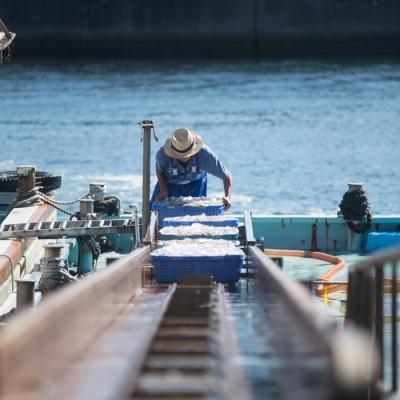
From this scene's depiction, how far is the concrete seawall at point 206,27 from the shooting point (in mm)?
70938

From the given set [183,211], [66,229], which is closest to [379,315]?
[183,211]

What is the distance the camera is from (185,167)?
557 inches

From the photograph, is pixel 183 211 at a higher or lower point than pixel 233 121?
lower

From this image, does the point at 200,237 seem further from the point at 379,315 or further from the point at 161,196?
the point at 379,315

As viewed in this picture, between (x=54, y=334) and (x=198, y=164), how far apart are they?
28.8 ft

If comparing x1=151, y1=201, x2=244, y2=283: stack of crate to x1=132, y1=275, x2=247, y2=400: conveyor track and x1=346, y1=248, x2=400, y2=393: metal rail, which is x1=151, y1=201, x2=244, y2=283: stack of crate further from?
x1=346, y1=248, x2=400, y2=393: metal rail

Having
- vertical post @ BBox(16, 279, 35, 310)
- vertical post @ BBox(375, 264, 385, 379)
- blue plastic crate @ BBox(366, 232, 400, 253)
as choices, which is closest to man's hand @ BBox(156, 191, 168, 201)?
vertical post @ BBox(16, 279, 35, 310)

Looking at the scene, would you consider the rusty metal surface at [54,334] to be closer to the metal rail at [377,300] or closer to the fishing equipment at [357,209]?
the metal rail at [377,300]

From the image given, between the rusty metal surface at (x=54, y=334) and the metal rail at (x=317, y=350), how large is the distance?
1031 mm

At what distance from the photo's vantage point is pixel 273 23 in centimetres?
7144

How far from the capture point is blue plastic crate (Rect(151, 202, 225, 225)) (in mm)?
13016

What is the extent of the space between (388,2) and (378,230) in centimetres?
5606

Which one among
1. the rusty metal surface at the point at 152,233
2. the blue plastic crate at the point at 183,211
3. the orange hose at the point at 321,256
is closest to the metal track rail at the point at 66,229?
the orange hose at the point at 321,256

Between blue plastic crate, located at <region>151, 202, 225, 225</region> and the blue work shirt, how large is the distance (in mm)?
1028
